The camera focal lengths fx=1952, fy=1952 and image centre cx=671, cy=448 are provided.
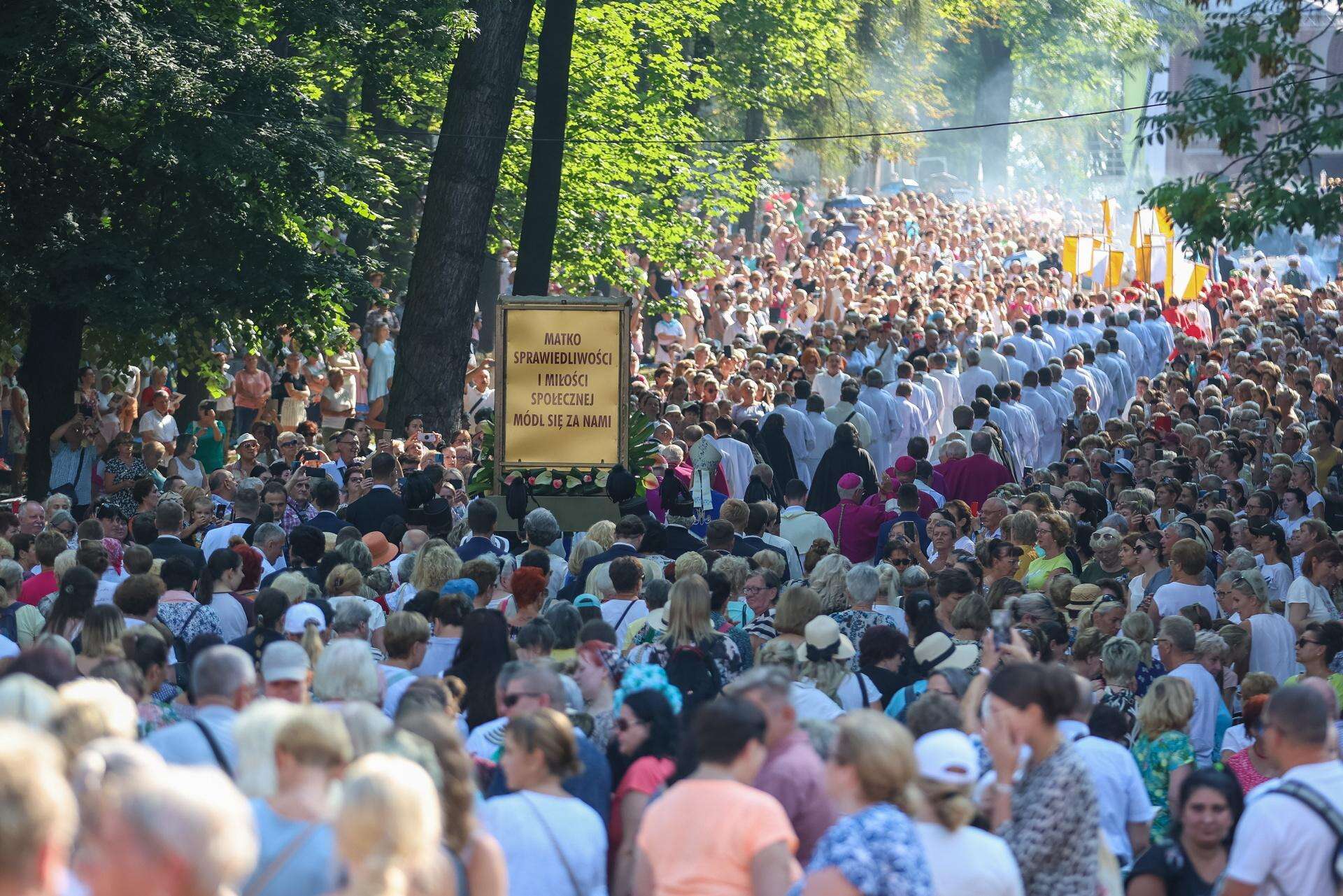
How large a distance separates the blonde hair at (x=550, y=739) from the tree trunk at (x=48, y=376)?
13184 millimetres

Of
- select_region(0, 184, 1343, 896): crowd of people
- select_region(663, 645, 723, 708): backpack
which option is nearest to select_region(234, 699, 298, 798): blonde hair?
select_region(0, 184, 1343, 896): crowd of people

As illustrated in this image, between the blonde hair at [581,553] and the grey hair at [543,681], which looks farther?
the blonde hair at [581,553]

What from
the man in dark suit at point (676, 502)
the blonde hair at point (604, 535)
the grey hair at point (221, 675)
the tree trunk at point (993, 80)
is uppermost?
the tree trunk at point (993, 80)

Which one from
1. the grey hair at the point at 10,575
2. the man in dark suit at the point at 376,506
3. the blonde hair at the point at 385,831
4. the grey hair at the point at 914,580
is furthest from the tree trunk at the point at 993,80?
the blonde hair at the point at 385,831

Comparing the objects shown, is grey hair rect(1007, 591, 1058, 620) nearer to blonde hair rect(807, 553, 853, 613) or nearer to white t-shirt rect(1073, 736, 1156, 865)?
blonde hair rect(807, 553, 853, 613)

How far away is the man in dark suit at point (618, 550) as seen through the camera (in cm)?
1176

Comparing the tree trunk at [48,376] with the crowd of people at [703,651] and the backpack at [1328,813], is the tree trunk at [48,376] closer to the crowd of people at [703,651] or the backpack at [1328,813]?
the crowd of people at [703,651]

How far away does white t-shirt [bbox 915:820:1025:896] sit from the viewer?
17.9 ft

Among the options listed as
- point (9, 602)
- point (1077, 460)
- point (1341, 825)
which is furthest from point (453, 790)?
point (1077, 460)

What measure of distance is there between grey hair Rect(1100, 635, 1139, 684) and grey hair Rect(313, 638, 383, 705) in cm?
338

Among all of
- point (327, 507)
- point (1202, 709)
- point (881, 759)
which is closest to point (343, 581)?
point (327, 507)

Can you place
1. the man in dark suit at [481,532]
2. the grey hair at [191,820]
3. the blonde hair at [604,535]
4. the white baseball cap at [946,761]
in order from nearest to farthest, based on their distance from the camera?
the grey hair at [191,820]
the white baseball cap at [946,761]
the blonde hair at [604,535]
the man in dark suit at [481,532]

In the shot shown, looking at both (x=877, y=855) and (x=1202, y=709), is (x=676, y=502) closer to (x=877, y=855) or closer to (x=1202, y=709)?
(x=1202, y=709)

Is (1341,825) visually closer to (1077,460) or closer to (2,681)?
(2,681)
